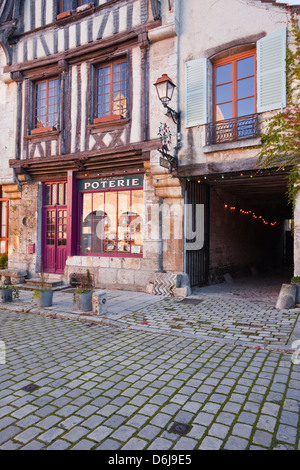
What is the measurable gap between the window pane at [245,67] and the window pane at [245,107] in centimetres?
56

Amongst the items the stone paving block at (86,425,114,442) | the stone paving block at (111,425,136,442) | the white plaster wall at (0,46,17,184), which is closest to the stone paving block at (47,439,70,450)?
the stone paving block at (86,425,114,442)

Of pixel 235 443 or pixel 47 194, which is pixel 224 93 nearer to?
pixel 47 194

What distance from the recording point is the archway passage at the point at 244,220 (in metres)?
8.30

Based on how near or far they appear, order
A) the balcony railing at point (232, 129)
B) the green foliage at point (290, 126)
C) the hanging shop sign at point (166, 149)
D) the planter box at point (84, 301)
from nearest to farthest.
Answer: the planter box at point (84, 301) < the green foliage at point (290, 126) < the balcony railing at point (232, 129) < the hanging shop sign at point (166, 149)

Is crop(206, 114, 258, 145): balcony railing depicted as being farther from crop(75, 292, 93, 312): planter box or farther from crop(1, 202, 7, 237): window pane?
crop(1, 202, 7, 237): window pane

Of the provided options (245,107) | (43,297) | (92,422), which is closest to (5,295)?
(43,297)

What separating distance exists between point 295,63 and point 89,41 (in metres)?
5.35

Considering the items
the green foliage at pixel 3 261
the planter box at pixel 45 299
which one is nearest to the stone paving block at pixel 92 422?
the planter box at pixel 45 299

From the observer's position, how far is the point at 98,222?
9.10 meters

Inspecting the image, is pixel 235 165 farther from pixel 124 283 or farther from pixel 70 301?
pixel 70 301

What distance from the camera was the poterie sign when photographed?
27.7 feet

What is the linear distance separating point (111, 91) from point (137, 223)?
3599 millimetres

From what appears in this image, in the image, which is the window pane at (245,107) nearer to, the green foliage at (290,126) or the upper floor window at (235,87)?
the upper floor window at (235,87)

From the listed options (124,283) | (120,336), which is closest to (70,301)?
(124,283)
